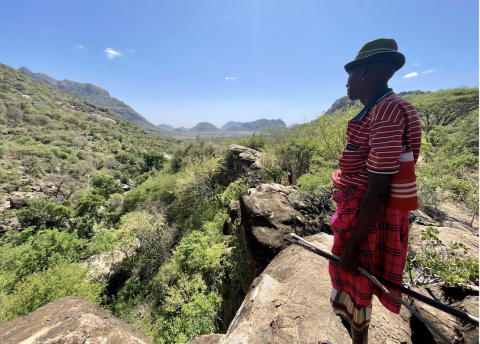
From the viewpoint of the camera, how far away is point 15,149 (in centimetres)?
3638

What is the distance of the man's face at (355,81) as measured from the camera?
154 centimetres

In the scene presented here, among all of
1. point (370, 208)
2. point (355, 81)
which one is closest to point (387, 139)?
point (370, 208)

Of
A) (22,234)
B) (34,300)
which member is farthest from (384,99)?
(22,234)

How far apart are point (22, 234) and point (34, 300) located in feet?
48.8

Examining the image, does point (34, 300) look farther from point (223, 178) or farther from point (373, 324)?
point (223, 178)

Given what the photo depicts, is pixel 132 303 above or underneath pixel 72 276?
underneath

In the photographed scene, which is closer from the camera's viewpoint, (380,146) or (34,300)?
(380,146)

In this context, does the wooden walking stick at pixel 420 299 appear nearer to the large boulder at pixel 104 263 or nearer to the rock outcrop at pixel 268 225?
the rock outcrop at pixel 268 225

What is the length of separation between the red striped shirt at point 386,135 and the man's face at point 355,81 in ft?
0.77

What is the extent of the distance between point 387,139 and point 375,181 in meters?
0.28

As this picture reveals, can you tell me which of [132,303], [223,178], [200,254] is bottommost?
[132,303]

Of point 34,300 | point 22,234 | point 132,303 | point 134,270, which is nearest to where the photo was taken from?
point 34,300

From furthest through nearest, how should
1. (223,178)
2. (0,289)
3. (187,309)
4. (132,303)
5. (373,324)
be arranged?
(223,178)
(132,303)
(0,289)
(187,309)
(373,324)

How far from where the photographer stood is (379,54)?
1.41 m
